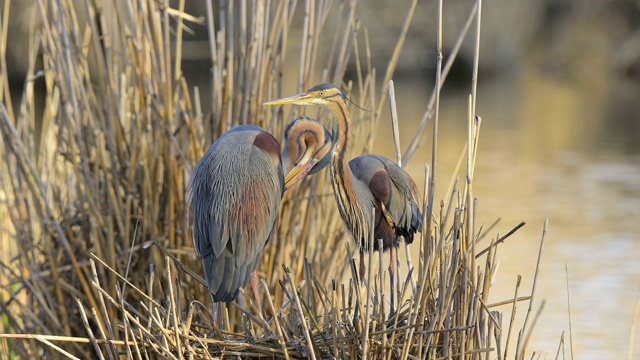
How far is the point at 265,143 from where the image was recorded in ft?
8.28

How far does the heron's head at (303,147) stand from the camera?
2459 mm

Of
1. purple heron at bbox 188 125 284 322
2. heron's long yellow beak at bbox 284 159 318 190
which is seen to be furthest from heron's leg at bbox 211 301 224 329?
heron's long yellow beak at bbox 284 159 318 190

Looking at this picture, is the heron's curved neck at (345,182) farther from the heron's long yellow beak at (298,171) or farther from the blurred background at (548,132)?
the blurred background at (548,132)

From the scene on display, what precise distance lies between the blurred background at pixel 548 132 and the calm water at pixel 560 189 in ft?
0.04

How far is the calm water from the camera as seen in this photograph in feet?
17.1

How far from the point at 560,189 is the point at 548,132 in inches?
101

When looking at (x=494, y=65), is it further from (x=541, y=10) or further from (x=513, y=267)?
(x=513, y=267)

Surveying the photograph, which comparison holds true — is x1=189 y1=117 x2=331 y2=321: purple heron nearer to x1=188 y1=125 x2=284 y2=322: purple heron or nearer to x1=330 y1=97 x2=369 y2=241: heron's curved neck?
x1=188 y1=125 x2=284 y2=322: purple heron

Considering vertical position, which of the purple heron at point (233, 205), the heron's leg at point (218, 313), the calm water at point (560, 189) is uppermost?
the purple heron at point (233, 205)

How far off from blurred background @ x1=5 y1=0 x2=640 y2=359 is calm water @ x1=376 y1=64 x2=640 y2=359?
12mm

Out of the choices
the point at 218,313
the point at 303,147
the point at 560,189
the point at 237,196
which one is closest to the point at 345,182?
the point at 303,147

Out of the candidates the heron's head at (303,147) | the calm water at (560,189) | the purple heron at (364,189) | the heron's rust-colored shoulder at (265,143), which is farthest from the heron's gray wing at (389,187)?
the calm water at (560,189)

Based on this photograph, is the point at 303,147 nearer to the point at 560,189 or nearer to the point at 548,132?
the point at 560,189

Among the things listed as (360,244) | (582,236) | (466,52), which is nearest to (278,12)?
(360,244)
